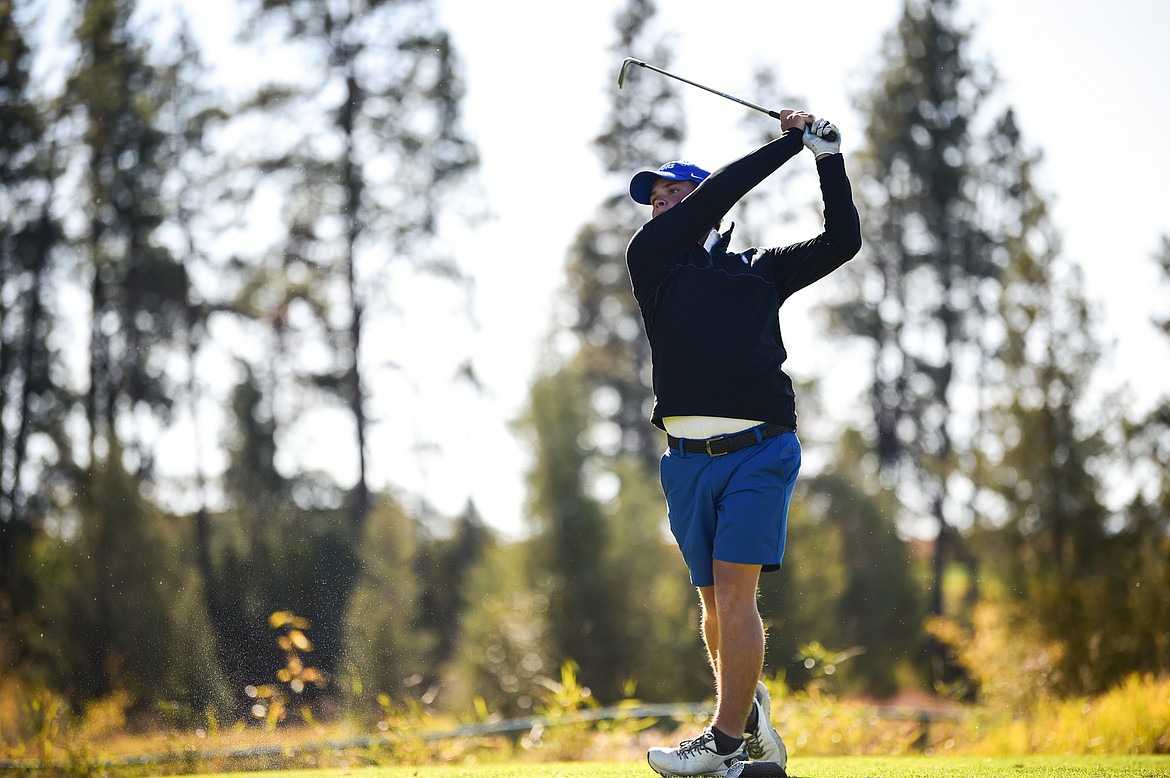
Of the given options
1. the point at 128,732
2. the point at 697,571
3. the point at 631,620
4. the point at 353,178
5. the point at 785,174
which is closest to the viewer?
the point at 697,571

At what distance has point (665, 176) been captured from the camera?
4301 millimetres

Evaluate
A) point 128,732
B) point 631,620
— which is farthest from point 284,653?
point 631,620

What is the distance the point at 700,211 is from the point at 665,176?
0.40 metres

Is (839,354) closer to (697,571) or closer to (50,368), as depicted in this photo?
(50,368)

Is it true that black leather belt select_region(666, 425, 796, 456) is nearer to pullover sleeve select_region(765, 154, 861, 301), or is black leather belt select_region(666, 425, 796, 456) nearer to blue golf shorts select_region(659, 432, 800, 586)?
blue golf shorts select_region(659, 432, 800, 586)

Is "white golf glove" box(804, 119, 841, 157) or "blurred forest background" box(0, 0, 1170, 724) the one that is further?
"blurred forest background" box(0, 0, 1170, 724)

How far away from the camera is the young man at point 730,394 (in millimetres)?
3900

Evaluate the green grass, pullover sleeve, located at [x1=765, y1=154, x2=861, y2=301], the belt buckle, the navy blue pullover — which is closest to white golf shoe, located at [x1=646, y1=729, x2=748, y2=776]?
the green grass

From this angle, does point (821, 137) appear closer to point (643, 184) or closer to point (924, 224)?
point (643, 184)

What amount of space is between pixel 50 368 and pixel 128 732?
1105cm

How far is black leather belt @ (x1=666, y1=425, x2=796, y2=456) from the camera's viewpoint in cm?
399

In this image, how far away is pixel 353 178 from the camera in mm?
20250

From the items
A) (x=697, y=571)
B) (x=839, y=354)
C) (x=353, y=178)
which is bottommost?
(x=697, y=571)

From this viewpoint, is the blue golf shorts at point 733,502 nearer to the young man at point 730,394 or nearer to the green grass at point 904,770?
the young man at point 730,394
